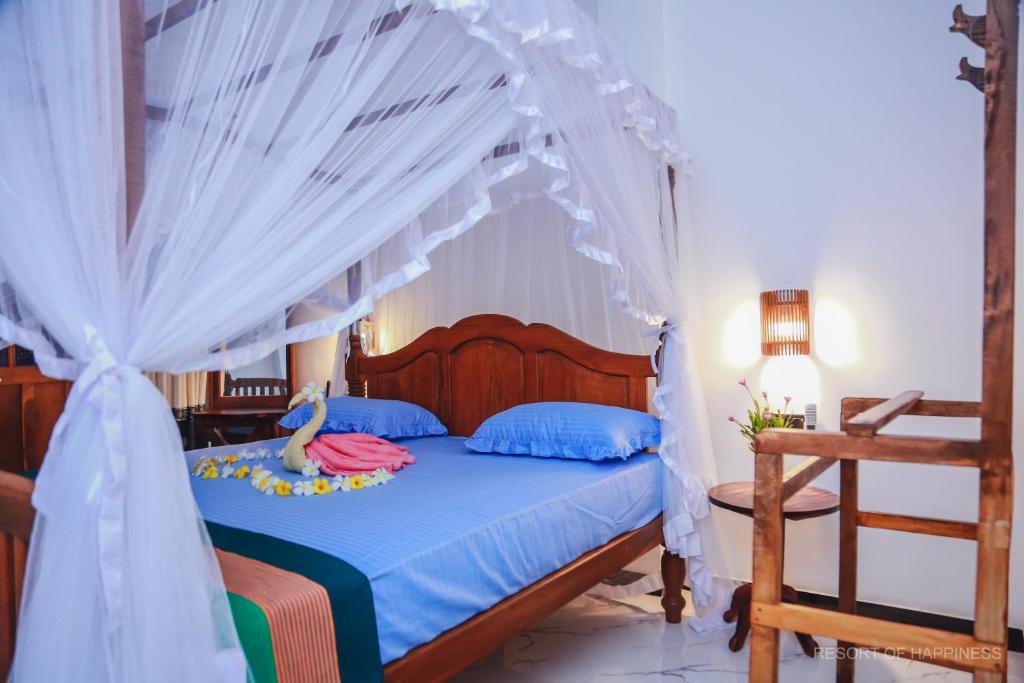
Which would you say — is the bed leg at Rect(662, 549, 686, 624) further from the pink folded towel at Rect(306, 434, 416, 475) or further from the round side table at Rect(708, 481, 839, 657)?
the pink folded towel at Rect(306, 434, 416, 475)

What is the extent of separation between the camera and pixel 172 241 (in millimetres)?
1287

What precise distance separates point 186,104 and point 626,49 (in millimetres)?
2635

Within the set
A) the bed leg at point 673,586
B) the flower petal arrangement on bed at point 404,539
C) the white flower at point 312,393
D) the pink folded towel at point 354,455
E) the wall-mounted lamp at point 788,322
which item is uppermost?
the wall-mounted lamp at point 788,322

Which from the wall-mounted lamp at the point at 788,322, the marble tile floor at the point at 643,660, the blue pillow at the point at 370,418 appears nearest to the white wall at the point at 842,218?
the wall-mounted lamp at the point at 788,322

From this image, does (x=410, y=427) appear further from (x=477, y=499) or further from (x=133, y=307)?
(x=133, y=307)

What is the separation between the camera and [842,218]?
2.94 meters

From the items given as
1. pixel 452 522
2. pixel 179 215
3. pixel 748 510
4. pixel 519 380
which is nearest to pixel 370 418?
pixel 519 380

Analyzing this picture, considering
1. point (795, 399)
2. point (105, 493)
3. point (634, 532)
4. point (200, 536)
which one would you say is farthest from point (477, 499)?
point (795, 399)

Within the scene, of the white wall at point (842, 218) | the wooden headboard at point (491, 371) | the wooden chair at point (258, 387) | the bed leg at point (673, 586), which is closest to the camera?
the white wall at point (842, 218)

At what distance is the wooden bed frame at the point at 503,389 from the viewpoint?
5.87 ft

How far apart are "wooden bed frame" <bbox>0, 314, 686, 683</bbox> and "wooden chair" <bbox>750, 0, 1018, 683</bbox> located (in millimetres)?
755

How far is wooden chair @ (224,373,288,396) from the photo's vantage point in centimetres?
525

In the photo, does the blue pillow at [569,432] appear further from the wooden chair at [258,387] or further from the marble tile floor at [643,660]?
the wooden chair at [258,387]

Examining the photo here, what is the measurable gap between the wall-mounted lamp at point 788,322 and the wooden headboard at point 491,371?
57 centimetres
